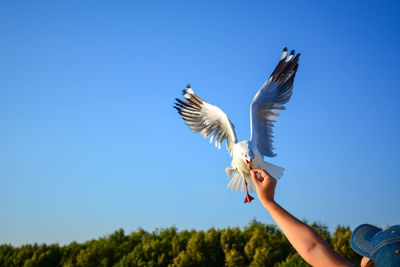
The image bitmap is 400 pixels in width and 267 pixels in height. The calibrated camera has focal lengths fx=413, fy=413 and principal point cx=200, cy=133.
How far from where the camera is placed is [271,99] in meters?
4.94

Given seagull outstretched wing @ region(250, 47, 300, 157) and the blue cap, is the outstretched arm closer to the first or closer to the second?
the blue cap

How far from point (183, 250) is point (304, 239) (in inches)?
366

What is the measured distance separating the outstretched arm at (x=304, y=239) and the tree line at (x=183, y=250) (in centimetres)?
736

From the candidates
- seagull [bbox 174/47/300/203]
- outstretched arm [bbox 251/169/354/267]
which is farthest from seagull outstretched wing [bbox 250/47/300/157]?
outstretched arm [bbox 251/169/354/267]

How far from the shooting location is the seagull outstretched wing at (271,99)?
486cm

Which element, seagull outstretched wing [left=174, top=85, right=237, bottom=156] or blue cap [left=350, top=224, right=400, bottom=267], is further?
seagull outstretched wing [left=174, top=85, right=237, bottom=156]

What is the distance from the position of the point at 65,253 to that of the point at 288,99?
9314 mm

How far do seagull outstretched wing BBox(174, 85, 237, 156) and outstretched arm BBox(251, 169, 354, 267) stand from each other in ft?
11.7

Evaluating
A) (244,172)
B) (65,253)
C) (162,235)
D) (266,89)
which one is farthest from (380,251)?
(65,253)

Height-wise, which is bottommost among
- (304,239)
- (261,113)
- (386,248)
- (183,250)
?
(386,248)

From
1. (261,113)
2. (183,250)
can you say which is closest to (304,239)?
(261,113)

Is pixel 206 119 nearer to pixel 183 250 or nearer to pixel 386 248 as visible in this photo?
pixel 386 248

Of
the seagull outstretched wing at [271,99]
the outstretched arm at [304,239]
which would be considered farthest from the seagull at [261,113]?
the outstretched arm at [304,239]

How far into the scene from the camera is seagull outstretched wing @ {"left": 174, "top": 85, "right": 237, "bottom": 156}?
190 inches
